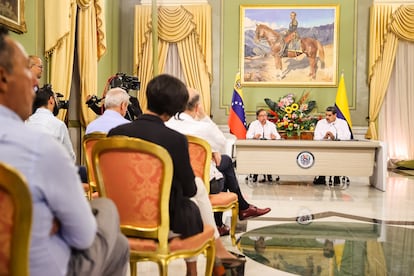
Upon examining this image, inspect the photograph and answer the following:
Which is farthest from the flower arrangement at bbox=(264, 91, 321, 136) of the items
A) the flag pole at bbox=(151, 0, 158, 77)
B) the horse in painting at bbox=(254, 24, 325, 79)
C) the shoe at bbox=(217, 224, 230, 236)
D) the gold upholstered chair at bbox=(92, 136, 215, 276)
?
the gold upholstered chair at bbox=(92, 136, 215, 276)

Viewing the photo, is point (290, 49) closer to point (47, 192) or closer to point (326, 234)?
point (326, 234)

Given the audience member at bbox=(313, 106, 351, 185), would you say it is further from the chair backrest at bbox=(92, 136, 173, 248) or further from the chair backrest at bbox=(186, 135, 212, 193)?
the chair backrest at bbox=(92, 136, 173, 248)

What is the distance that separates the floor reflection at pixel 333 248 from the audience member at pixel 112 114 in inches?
53.0

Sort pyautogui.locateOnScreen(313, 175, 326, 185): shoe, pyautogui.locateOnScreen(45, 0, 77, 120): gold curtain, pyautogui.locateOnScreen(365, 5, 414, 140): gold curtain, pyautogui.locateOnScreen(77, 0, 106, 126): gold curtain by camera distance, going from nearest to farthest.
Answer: pyautogui.locateOnScreen(45, 0, 77, 120): gold curtain → pyautogui.locateOnScreen(77, 0, 106, 126): gold curtain → pyautogui.locateOnScreen(313, 175, 326, 185): shoe → pyautogui.locateOnScreen(365, 5, 414, 140): gold curtain

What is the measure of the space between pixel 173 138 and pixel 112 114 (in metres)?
1.76

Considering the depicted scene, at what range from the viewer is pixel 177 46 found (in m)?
9.88

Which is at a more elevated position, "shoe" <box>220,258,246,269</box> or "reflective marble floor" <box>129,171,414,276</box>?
"shoe" <box>220,258,246,269</box>

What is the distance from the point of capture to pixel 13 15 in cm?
484

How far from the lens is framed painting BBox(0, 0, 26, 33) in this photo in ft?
15.0

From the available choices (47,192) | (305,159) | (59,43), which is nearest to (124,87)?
(59,43)

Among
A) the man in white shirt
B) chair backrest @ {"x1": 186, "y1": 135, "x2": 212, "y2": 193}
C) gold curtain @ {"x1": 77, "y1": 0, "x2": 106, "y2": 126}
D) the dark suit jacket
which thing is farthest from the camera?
the man in white shirt

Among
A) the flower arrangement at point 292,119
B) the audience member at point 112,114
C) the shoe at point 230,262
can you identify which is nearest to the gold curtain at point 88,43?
the flower arrangement at point 292,119

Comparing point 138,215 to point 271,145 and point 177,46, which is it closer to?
point 271,145

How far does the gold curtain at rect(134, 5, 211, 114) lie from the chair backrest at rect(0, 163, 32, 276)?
861 centimetres
